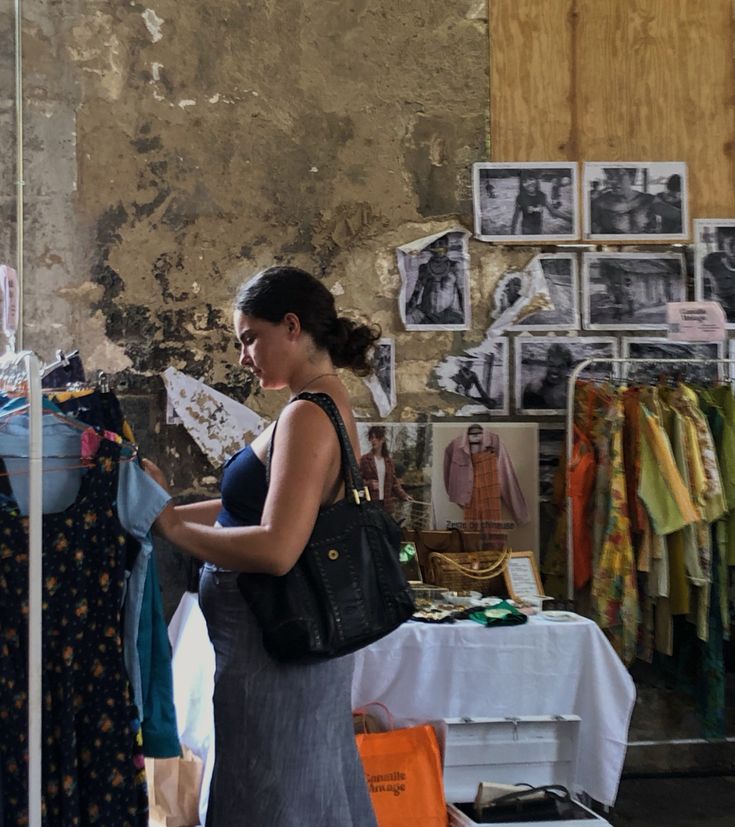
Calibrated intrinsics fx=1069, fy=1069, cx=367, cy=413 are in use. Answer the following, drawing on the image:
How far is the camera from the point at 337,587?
2188 mm

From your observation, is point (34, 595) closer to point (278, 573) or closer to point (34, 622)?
point (34, 622)

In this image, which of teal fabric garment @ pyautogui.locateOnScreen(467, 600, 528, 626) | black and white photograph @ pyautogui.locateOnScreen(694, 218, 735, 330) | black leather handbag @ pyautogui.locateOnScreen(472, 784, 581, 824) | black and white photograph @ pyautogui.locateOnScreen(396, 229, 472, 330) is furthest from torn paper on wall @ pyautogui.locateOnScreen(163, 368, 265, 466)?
black and white photograph @ pyautogui.locateOnScreen(694, 218, 735, 330)

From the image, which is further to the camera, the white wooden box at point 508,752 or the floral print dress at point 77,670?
the white wooden box at point 508,752

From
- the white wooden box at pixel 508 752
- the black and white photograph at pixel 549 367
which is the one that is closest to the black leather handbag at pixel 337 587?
the white wooden box at pixel 508 752

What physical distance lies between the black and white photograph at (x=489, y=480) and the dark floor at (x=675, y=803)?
3.58 ft

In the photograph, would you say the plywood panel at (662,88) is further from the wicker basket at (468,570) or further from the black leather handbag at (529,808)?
the black leather handbag at (529,808)

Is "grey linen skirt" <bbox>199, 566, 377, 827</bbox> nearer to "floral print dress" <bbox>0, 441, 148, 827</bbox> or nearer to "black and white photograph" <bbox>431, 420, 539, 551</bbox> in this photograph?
"floral print dress" <bbox>0, 441, 148, 827</bbox>

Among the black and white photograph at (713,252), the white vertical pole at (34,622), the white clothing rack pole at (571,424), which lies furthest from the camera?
the black and white photograph at (713,252)

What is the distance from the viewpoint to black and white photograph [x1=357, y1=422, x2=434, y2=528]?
15.0 feet

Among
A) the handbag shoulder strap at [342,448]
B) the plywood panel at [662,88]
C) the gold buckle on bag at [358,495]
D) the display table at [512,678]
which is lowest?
the display table at [512,678]

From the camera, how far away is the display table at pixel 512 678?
137 inches

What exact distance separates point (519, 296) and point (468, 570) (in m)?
1.29

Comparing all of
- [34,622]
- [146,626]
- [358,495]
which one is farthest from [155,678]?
[358,495]

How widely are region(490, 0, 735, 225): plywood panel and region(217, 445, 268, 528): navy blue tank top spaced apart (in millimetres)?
2833
